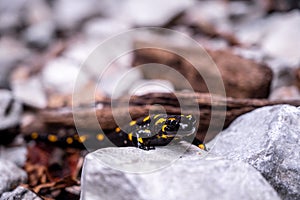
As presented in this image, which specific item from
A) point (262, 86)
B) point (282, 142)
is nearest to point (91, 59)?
point (262, 86)

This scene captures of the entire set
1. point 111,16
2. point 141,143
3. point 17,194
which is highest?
point 111,16

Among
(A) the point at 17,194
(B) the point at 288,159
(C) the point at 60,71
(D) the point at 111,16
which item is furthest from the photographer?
(D) the point at 111,16

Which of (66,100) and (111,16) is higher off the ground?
(111,16)

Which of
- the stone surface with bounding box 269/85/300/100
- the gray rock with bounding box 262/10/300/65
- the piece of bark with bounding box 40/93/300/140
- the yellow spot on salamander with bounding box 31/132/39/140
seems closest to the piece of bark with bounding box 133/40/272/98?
the stone surface with bounding box 269/85/300/100

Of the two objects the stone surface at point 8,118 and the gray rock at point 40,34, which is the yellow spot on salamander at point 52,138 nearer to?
the stone surface at point 8,118

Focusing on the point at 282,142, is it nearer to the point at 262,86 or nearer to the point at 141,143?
the point at 141,143

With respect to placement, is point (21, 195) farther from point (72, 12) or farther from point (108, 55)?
point (72, 12)
